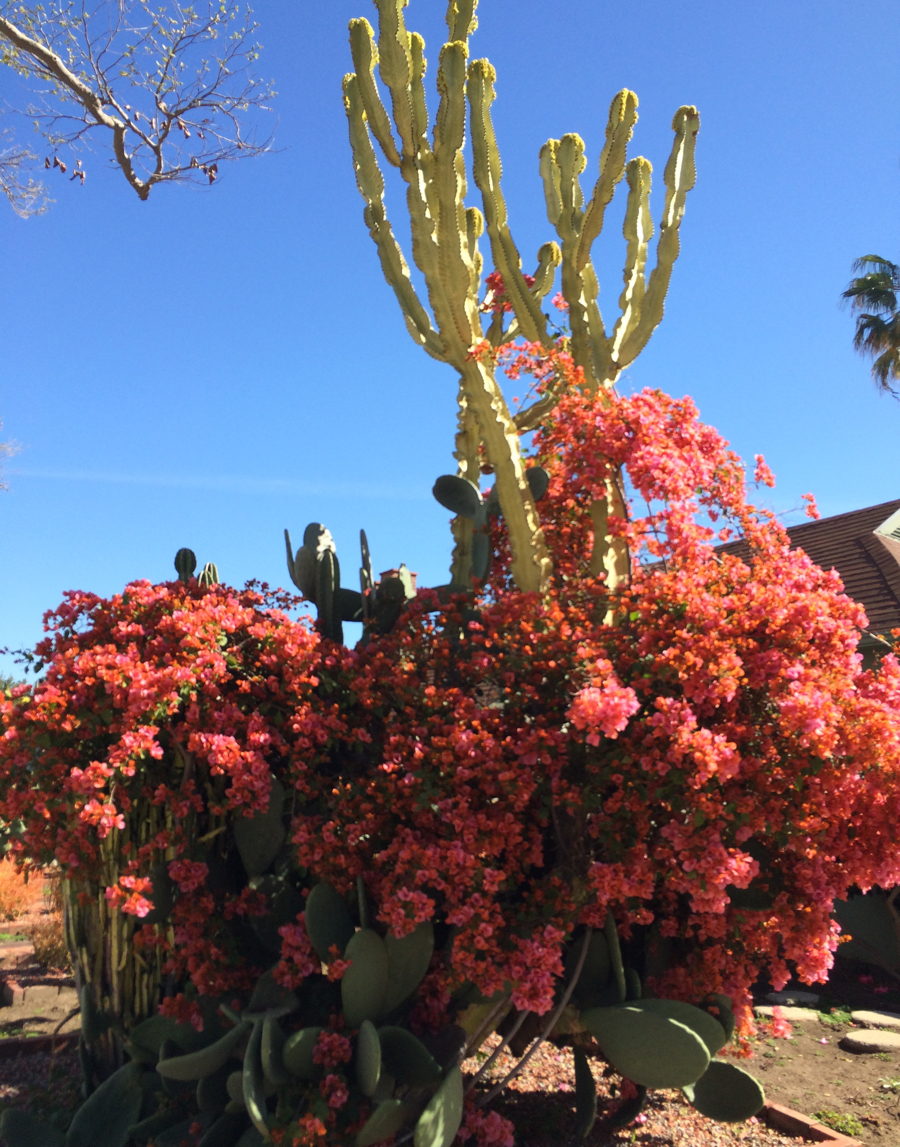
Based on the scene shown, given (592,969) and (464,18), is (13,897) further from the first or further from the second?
(464,18)

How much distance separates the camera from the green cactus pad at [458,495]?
5.55 meters

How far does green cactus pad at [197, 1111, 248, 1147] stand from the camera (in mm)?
3766

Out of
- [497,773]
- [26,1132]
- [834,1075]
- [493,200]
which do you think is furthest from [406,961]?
[493,200]

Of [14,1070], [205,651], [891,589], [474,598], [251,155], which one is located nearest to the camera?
[205,651]

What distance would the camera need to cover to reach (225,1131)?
3.84 meters

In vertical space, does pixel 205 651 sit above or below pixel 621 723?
above

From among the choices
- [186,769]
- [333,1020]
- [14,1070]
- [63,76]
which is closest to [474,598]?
[186,769]

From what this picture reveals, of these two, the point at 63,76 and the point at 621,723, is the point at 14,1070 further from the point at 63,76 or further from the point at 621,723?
the point at 63,76

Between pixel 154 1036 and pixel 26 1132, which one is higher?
pixel 154 1036

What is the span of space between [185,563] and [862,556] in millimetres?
9197

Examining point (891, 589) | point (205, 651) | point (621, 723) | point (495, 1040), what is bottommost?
point (495, 1040)

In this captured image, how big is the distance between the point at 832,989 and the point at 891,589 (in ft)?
15.2

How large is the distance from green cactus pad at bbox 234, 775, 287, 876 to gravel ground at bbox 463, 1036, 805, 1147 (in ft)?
6.36

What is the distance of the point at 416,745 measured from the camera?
12.6ft
